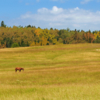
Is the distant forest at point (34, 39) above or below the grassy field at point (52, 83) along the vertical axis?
above

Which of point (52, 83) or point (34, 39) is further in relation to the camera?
point (34, 39)

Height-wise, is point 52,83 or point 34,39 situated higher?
point 34,39

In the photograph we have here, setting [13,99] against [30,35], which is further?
[30,35]

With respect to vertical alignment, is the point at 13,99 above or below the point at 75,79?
above

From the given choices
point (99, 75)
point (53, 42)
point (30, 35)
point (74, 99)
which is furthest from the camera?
point (30, 35)

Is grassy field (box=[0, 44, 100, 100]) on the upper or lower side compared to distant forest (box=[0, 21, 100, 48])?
lower

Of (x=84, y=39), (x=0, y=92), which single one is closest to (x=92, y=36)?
(x=84, y=39)

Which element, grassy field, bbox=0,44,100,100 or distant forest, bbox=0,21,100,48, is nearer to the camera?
grassy field, bbox=0,44,100,100

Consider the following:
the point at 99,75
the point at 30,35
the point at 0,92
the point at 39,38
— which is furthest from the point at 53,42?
the point at 0,92

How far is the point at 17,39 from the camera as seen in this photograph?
159 metres

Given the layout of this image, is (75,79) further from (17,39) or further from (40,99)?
(17,39)

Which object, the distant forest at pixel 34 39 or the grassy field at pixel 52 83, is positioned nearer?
the grassy field at pixel 52 83

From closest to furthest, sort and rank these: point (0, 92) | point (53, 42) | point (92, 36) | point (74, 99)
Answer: point (74, 99) → point (0, 92) → point (53, 42) → point (92, 36)

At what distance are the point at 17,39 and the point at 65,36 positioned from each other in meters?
50.3
